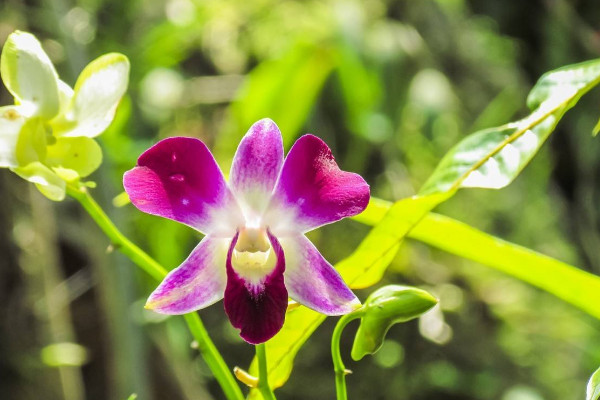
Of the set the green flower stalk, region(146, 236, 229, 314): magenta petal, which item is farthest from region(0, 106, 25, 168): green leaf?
region(146, 236, 229, 314): magenta petal

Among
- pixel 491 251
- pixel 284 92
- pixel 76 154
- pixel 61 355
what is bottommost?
pixel 61 355

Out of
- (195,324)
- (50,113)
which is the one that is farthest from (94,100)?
(195,324)

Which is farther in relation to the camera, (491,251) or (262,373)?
(491,251)

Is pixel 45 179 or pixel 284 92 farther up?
pixel 45 179

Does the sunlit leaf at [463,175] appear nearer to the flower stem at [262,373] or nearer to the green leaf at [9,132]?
the flower stem at [262,373]

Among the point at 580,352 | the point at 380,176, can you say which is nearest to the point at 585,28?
the point at 380,176

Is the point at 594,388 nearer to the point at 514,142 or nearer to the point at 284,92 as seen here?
the point at 514,142

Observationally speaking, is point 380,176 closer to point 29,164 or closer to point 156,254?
point 156,254

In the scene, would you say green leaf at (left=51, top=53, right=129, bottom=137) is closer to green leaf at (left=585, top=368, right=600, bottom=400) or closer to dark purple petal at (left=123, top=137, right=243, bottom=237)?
dark purple petal at (left=123, top=137, right=243, bottom=237)
